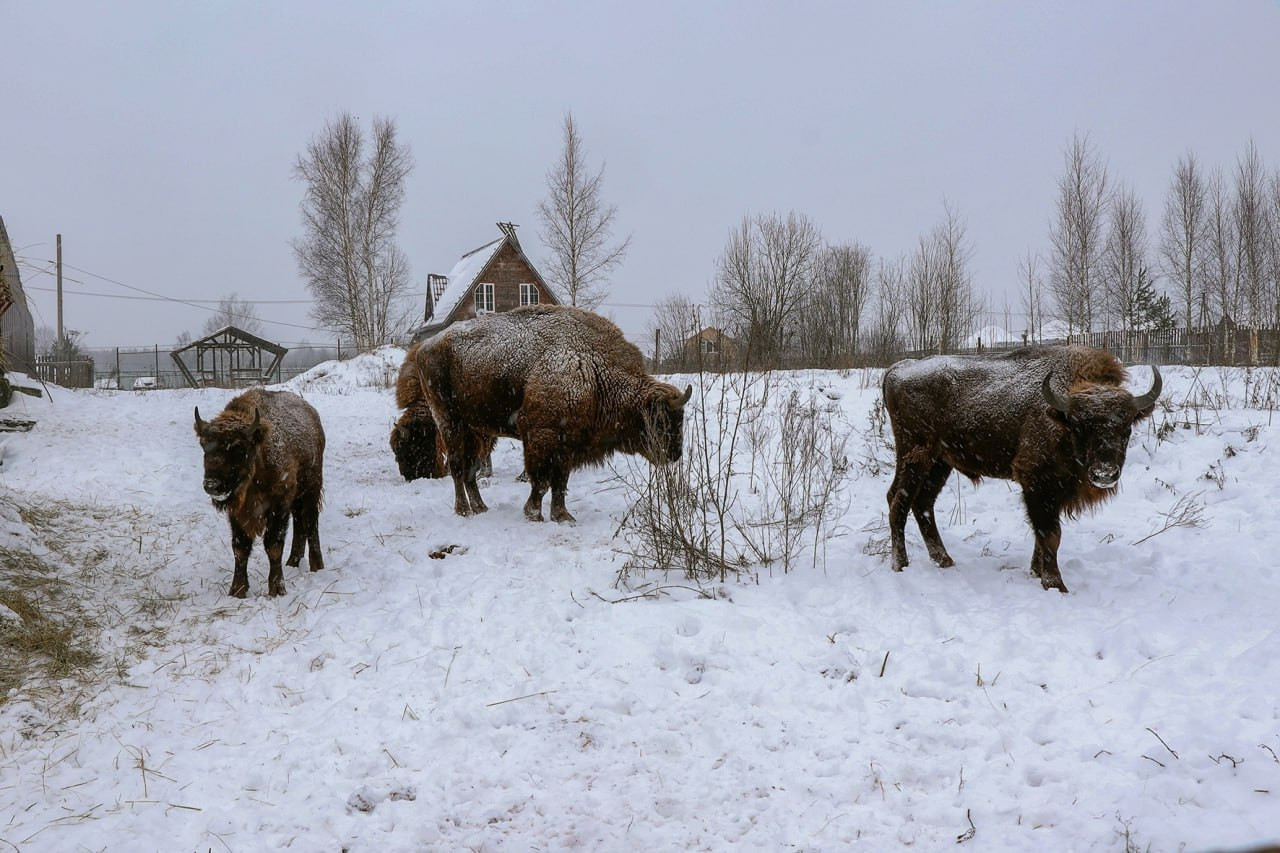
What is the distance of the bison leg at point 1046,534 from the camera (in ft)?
16.1

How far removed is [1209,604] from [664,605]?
3.48m

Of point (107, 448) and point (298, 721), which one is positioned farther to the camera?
point (107, 448)

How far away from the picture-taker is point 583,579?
17.6 ft

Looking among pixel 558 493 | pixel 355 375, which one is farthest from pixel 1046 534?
pixel 355 375

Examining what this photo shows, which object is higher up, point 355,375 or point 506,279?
point 506,279

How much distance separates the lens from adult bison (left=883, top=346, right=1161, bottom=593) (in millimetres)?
4676

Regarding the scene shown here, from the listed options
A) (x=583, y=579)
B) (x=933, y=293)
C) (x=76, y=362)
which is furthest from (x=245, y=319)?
(x=583, y=579)

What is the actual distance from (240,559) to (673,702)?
12.4 feet

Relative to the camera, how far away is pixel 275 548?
545cm

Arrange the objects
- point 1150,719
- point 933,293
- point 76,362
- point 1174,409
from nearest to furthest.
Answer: point 1150,719
point 1174,409
point 76,362
point 933,293

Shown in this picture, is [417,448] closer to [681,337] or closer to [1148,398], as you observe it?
[681,337]

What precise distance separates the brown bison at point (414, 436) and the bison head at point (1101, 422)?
7.62 m

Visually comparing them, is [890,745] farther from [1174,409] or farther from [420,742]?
[1174,409]

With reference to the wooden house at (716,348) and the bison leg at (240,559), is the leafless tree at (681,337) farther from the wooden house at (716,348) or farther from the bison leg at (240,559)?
the bison leg at (240,559)
